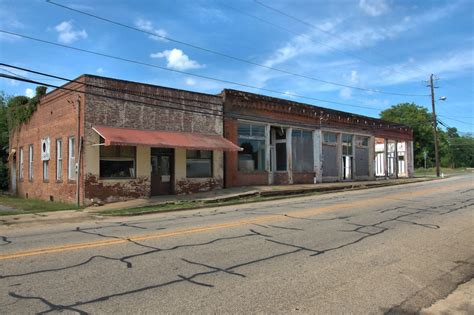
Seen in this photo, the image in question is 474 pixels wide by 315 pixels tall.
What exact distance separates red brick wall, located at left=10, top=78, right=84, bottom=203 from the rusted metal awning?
213cm

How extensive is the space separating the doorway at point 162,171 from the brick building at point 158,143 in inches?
2.0

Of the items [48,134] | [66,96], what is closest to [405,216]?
[66,96]

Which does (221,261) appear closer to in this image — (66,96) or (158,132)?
(158,132)

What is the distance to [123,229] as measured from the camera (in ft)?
37.2

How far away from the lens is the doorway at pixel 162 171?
21.8 meters

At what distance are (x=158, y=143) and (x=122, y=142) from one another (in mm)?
1890

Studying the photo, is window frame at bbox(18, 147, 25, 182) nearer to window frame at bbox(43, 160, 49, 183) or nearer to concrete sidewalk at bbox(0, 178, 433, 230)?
window frame at bbox(43, 160, 49, 183)

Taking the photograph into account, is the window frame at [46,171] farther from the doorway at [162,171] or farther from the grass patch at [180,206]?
the grass patch at [180,206]

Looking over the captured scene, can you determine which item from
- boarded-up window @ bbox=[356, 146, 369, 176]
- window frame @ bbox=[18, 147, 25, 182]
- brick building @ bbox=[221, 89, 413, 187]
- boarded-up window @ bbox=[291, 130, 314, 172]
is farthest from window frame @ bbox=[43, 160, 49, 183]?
boarded-up window @ bbox=[356, 146, 369, 176]

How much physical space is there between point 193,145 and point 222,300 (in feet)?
52.1

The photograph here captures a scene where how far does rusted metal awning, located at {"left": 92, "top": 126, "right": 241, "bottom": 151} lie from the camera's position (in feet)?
60.5

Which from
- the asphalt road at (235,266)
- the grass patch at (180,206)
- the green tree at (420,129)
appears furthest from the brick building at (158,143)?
the green tree at (420,129)

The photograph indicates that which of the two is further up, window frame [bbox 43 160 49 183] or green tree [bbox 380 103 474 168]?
green tree [bbox 380 103 474 168]

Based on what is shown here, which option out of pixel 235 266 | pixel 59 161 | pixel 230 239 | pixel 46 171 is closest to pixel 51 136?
pixel 59 161
